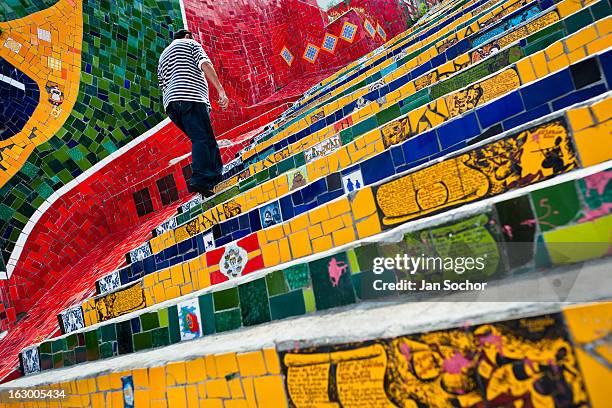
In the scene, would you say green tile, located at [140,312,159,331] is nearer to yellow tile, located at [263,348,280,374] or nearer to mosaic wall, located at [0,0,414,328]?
yellow tile, located at [263,348,280,374]

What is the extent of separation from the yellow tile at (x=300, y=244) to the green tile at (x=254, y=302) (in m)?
0.20

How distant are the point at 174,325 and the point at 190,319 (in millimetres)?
99

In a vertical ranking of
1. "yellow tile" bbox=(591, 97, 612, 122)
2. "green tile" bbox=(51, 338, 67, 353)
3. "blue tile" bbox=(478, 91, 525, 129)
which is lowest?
"green tile" bbox=(51, 338, 67, 353)

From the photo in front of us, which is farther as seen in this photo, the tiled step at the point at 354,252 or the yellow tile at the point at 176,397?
the yellow tile at the point at 176,397

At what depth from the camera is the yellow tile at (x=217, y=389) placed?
1153 mm

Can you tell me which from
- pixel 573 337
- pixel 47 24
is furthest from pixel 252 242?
pixel 47 24

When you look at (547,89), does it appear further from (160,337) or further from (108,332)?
(108,332)

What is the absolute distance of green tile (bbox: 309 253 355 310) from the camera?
1.25m

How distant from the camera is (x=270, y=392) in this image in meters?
1.05

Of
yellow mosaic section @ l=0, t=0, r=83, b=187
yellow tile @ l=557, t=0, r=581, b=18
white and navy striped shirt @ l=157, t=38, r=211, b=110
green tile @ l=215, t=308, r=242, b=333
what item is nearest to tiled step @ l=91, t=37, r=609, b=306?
green tile @ l=215, t=308, r=242, b=333

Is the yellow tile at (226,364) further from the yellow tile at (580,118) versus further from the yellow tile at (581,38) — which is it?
the yellow tile at (581,38)

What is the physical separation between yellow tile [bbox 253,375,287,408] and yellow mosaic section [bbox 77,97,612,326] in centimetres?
54

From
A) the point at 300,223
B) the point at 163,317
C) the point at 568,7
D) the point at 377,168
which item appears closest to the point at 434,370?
the point at 300,223

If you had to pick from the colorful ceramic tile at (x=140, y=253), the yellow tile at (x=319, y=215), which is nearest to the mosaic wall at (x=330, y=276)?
the yellow tile at (x=319, y=215)
